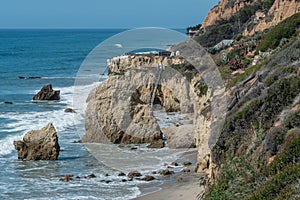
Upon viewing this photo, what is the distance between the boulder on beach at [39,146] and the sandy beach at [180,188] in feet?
23.3

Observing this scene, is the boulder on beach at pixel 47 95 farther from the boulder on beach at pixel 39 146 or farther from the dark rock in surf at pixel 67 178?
the dark rock in surf at pixel 67 178

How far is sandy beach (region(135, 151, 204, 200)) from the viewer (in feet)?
63.7

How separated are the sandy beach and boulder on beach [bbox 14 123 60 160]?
23.3ft

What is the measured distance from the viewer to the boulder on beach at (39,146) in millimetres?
25938

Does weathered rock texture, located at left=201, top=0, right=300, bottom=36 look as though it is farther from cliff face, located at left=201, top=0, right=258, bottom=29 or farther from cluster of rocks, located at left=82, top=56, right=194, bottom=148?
cluster of rocks, located at left=82, top=56, right=194, bottom=148

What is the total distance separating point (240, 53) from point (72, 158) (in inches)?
470

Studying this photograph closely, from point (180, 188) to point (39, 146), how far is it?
902 centimetres

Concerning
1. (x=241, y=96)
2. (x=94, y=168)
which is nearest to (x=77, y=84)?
(x=94, y=168)

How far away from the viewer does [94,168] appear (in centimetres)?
2431

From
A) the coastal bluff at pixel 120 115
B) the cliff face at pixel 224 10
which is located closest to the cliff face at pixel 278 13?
the coastal bluff at pixel 120 115

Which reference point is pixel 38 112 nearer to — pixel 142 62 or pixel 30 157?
pixel 142 62

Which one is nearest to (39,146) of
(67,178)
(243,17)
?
(67,178)

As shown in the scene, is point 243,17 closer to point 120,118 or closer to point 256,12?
point 256,12

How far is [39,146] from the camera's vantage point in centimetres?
2609
